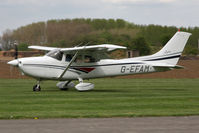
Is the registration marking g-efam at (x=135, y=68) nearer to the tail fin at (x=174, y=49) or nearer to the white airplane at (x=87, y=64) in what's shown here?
the white airplane at (x=87, y=64)

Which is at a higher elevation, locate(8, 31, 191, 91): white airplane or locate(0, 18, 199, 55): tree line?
locate(0, 18, 199, 55): tree line

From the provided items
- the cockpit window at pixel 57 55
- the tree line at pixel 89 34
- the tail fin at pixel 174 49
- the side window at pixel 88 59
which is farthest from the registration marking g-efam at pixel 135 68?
the tree line at pixel 89 34

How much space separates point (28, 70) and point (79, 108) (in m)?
7.99

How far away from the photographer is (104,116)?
1211 centimetres

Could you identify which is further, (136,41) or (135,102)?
(136,41)

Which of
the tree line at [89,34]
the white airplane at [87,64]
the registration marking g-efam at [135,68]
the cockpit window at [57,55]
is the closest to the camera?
the white airplane at [87,64]

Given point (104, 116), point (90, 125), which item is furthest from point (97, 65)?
point (90, 125)

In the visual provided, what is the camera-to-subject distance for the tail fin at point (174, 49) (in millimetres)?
23016

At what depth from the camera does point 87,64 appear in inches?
897

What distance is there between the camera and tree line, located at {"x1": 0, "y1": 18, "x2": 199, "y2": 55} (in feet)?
138

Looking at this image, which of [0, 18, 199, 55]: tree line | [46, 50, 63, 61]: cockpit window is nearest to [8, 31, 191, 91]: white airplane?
[46, 50, 63, 61]: cockpit window

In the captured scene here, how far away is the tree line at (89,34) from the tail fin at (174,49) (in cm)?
1788

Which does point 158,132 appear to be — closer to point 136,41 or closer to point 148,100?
point 148,100

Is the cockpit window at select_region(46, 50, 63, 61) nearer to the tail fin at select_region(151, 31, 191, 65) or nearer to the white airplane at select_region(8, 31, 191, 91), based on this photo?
the white airplane at select_region(8, 31, 191, 91)
